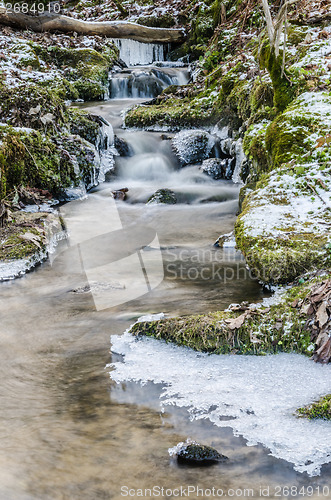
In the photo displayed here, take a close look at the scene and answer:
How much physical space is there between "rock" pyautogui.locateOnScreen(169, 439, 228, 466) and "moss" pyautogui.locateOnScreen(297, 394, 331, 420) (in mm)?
590

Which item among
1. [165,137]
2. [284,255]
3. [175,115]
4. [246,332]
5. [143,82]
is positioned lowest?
[246,332]

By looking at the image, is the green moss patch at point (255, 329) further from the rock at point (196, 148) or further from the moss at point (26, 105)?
the rock at point (196, 148)

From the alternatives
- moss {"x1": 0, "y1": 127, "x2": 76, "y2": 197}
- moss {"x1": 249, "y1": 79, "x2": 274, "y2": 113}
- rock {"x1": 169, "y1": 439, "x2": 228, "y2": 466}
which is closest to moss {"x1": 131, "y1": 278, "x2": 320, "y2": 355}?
rock {"x1": 169, "y1": 439, "x2": 228, "y2": 466}

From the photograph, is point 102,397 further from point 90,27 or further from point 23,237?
point 90,27

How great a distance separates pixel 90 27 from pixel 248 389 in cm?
1663

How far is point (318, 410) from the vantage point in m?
2.74

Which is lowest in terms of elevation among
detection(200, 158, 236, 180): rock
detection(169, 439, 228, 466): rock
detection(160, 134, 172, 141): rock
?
detection(169, 439, 228, 466): rock

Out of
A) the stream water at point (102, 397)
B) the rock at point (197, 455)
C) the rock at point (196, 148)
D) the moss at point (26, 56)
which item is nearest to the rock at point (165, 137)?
the rock at point (196, 148)

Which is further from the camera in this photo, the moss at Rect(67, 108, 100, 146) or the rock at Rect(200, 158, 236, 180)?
the moss at Rect(67, 108, 100, 146)

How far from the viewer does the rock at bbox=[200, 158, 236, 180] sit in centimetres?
988

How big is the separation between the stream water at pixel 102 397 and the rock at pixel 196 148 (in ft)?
12.1

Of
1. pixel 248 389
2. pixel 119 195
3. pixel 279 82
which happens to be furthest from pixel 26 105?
pixel 248 389

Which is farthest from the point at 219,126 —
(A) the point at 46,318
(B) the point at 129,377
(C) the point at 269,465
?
(C) the point at 269,465

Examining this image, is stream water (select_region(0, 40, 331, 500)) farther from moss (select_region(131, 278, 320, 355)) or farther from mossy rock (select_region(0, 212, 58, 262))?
mossy rock (select_region(0, 212, 58, 262))
